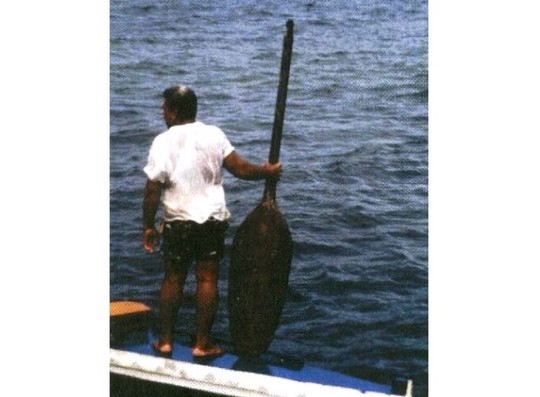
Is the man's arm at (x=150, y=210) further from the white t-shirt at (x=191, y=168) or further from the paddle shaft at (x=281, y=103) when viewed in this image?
the paddle shaft at (x=281, y=103)

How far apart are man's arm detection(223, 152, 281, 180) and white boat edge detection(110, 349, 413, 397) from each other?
798mm

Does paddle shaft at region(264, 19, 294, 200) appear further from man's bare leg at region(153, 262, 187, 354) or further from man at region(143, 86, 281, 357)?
man's bare leg at region(153, 262, 187, 354)

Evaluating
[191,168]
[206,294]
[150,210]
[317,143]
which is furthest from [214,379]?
[317,143]

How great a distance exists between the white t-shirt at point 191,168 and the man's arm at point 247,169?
31mm

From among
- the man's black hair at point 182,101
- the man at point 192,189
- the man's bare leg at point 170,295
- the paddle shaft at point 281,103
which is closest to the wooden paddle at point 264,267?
the paddle shaft at point 281,103

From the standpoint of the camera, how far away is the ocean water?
12.2 feet

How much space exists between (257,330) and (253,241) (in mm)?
385

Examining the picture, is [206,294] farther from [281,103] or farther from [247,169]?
[281,103]

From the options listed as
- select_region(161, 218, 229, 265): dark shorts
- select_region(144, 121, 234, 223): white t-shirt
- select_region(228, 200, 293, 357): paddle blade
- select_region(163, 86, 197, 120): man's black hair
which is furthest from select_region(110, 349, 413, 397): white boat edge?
select_region(163, 86, 197, 120): man's black hair

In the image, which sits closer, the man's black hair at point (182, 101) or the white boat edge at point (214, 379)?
the white boat edge at point (214, 379)

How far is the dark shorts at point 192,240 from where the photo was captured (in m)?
3.53

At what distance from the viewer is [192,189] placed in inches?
138

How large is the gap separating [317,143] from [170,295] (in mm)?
1177
